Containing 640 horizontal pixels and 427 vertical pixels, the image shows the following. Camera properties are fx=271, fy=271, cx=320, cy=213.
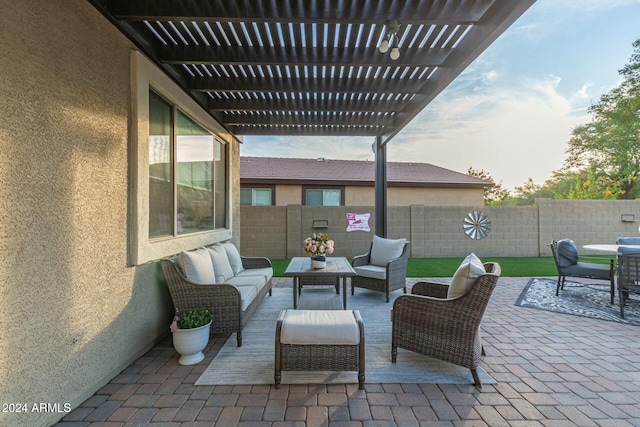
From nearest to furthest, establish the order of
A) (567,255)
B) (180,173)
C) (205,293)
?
(205,293) < (180,173) < (567,255)

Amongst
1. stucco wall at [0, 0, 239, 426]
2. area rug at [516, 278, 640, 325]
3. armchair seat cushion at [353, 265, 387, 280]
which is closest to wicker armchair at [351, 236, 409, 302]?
armchair seat cushion at [353, 265, 387, 280]

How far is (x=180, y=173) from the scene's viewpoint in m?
3.69

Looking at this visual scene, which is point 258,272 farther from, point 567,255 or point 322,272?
point 567,255

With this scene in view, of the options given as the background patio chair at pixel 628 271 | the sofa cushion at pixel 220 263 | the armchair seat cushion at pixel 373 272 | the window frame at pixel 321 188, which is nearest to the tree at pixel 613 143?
the window frame at pixel 321 188

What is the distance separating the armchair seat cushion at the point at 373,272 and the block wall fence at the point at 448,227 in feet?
13.4

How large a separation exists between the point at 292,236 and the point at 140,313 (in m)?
6.02

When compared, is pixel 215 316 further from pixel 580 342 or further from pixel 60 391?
pixel 580 342

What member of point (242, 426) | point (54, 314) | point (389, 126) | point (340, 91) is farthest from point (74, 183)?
point (389, 126)

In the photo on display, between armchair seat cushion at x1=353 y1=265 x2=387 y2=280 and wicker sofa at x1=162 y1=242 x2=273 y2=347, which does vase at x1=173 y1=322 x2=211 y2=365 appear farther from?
armchair seat cushion at x1=353 y1=265 x2=387 y2=280

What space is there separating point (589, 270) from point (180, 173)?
6657 millimetres

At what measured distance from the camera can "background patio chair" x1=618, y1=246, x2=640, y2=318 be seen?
3.71 m

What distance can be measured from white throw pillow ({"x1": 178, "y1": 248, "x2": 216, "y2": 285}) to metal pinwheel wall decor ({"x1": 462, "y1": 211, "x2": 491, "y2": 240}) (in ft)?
26.8

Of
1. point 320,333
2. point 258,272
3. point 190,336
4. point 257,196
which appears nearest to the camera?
point 320,333

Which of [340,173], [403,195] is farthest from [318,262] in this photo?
[340,173]
